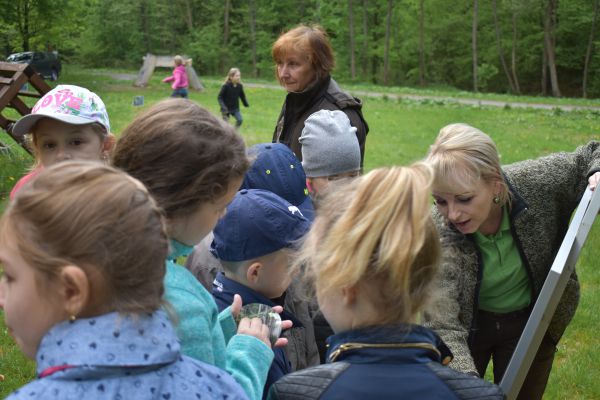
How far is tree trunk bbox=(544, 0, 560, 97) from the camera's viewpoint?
1519 inches

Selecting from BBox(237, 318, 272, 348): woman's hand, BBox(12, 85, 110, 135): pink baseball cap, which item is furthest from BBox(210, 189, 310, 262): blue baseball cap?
BBox(12, 85, 110, 135): pink baseball cap

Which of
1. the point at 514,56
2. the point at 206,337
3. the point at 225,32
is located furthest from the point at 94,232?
the point at 225,32

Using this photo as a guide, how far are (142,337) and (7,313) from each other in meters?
0.29

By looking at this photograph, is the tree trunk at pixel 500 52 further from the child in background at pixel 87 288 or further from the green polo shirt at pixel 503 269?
the child in background at pixel 87 288

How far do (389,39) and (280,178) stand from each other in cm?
4590

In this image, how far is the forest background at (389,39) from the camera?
40906mm

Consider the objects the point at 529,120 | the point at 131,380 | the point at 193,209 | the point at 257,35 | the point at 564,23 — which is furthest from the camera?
the point at 257,35

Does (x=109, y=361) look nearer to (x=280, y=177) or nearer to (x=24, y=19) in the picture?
(x=280, y=177)

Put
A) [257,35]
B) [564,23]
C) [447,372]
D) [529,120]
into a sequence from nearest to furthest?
[447,372]
[529,120]
[564,23]
[257,35]

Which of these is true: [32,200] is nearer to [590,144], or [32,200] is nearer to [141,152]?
[141,152]

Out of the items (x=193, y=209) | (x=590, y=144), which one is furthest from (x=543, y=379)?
(x=193, y=209)

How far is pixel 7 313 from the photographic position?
52.4 inches

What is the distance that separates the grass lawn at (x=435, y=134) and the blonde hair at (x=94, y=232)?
5.85 feet

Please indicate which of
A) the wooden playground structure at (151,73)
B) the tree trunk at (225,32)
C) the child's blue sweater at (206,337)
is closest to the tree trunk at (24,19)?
the wooden playground structure at (151,73)
